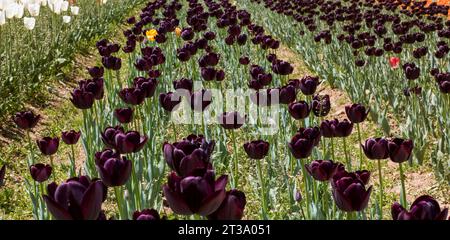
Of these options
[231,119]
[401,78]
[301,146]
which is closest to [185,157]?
[301,146]

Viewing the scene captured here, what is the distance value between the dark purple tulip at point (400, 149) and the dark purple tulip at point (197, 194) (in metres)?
0.99

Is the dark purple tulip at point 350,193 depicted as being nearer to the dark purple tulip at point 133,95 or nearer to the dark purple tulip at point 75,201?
the dark purple tulip at point 75,201

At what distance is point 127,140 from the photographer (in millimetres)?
2299

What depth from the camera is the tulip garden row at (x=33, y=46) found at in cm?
616

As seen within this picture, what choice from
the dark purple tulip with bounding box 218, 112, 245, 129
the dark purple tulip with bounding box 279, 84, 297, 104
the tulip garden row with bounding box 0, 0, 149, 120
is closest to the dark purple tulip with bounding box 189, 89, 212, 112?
the dark purple tulip with bounding box 218, 112, 245, 129

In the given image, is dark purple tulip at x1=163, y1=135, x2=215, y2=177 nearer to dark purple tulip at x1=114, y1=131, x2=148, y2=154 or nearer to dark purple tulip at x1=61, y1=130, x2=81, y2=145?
dark purple tulip at x1=114, y1=131, x2=148, y2=154

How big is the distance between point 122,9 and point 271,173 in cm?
1210

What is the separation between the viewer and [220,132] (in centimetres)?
444

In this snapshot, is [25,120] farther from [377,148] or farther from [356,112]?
[377,148]

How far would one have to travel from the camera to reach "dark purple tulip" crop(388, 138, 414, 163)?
7.26 feet

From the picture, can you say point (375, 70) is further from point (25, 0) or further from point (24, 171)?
point (25, 0)

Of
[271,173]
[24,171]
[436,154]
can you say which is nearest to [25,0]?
[24,171]

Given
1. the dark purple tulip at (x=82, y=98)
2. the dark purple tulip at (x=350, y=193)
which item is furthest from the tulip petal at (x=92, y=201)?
the dark purple tulip at (x=82, y=98)
